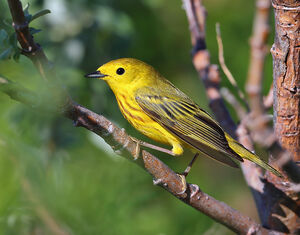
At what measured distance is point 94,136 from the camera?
3.17 meters

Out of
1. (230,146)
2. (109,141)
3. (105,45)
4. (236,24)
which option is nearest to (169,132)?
(230,146)

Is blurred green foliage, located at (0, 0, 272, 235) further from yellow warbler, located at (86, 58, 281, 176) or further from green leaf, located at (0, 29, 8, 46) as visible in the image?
yellow warbler, located at (86, 58, 281, 176)

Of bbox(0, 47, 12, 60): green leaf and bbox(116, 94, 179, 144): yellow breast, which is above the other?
bbox(0, 47, 12, 60): green leaf

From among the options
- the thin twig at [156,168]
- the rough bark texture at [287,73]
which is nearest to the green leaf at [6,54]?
the thin twig at [156,168]

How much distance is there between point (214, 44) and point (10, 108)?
1.91 m

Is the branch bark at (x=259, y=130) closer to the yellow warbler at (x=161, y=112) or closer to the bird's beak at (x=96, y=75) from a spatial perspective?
the yellow warbler at (x=161, y=112)

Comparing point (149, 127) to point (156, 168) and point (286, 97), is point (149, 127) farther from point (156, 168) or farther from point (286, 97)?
point (286, 97)

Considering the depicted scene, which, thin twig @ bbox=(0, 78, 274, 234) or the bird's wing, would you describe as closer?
thin twig @ bbox=(0, 78, 274, 234)

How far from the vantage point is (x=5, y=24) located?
1895mm

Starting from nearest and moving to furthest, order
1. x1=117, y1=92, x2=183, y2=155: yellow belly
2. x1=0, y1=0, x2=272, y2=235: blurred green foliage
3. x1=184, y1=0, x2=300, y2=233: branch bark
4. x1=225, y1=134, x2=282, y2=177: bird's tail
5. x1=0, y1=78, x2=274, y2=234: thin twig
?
x1=184, y1=0, x2=300, y2=233: branch bark → x1=0, y1=0, x2=272, y2=235: blurred green foliage → x1=0, y1=78, x2=274, y2=234: thin twig → x1=225, y1=134, x2=282, y2=177: bird's tail → x1=117, y1=92, x2=183, y2=155: yellow belly

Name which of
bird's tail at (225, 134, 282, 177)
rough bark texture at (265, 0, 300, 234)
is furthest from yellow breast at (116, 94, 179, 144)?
rough bark texture at (265, 0, 300, 234)

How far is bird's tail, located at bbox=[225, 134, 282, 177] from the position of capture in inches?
98.0

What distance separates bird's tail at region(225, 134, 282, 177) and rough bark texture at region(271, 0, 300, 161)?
220 millimetres

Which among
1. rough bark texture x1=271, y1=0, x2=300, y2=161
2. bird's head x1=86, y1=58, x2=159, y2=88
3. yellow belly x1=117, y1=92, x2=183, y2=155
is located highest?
rough bark texture x1=271, y1=0, x2=300, y2=161
